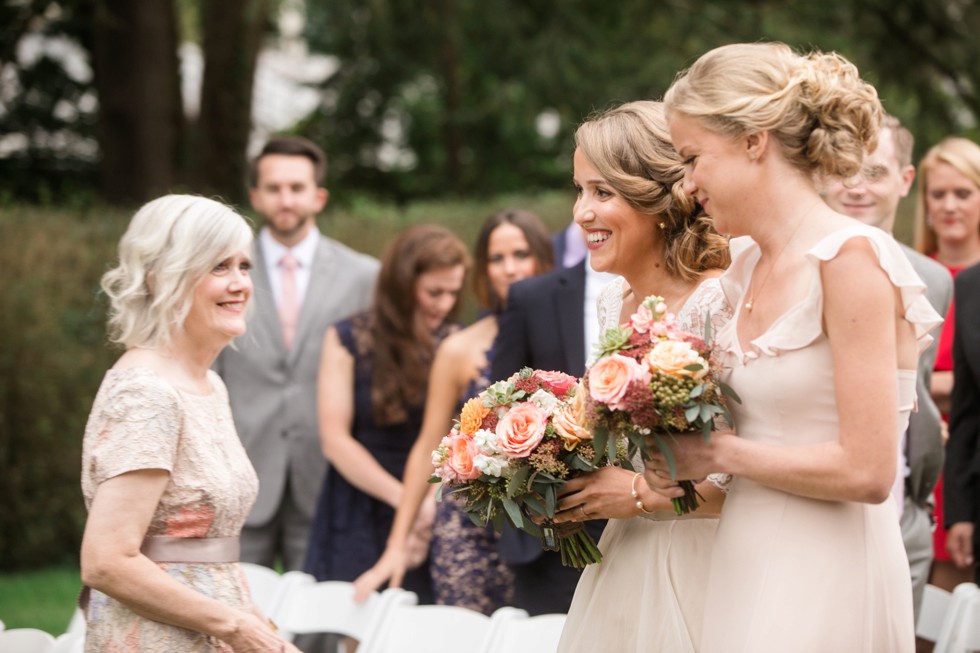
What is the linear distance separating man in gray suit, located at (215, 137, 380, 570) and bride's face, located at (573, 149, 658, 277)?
11.1ft

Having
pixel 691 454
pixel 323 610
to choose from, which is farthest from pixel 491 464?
pixel 323 610

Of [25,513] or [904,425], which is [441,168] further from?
[904,425]

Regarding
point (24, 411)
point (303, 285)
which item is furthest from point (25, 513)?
point (303, 285)

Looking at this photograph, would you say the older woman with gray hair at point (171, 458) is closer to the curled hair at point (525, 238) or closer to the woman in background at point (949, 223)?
the curled hair at point (525, 238)

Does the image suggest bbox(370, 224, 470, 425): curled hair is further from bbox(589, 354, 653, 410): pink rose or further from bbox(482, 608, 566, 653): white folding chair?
bbox(589, 354, 653, 410): pink rose

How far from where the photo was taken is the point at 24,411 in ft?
30.1

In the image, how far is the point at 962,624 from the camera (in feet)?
14.4

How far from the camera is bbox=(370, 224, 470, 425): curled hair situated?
20.4 feet

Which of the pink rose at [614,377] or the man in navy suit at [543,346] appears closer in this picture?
the pink rose at [614,377]

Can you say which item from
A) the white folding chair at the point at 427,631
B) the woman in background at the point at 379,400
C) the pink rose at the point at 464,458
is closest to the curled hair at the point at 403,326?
the woman in background at the point at 379,400

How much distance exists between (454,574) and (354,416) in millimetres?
1087

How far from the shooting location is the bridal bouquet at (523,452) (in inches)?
119

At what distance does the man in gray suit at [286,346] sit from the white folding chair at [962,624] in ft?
10.9

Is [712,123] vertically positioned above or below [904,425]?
above
